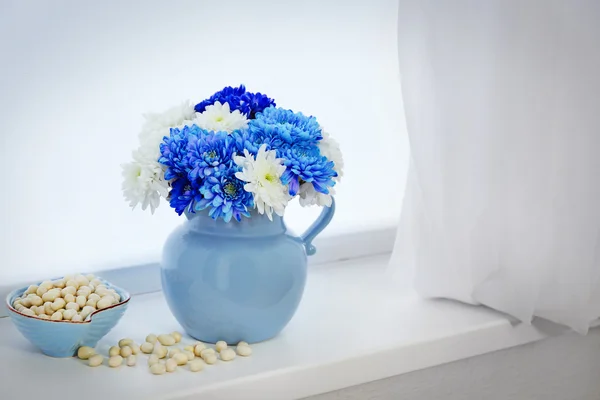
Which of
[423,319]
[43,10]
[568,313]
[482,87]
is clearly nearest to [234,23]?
[43,10]

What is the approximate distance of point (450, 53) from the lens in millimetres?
1208

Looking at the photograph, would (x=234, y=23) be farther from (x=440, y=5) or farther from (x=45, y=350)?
(x=45, y=350)

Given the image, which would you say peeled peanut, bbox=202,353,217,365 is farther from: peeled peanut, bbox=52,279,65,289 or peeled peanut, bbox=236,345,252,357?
peeled peanut, bbox=52,279,65,289

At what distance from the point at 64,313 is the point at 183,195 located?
0.74 feet

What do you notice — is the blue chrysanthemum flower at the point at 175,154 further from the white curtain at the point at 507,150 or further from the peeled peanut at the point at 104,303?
the white curtain at the point at 507,150

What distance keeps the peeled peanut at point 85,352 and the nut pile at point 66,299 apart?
0.15ft

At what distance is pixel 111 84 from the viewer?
122 centimetres

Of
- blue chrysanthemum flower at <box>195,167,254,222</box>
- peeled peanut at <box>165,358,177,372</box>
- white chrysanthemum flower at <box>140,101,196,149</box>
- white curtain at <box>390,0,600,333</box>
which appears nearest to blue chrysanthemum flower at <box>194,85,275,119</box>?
white chrysanthemum flower at <box>140,101,196,149</box>

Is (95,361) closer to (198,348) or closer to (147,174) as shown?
(198,348)

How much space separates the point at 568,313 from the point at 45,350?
0.83m

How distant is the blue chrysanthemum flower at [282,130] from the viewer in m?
1.02

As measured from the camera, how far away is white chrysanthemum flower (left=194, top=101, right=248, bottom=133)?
3.45 feet

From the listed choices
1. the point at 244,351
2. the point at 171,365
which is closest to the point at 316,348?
the point at 244,351

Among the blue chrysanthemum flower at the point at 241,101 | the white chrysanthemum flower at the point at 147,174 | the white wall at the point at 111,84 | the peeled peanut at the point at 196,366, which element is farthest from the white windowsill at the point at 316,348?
the blue chrysanthemum flower at the point at 241,101
